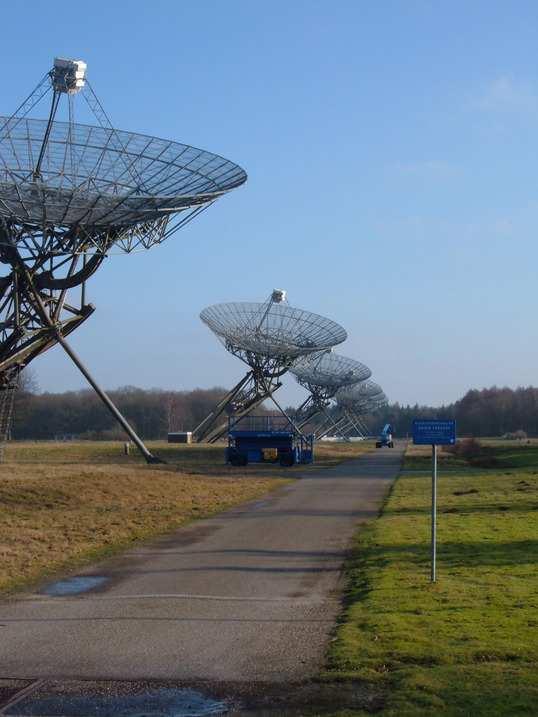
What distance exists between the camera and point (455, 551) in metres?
17.1

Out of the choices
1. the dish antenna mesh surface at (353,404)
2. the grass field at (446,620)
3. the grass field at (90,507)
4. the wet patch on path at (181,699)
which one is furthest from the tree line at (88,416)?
the wet patch on path at (181,699)

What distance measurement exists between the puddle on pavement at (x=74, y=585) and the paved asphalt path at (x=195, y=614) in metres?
0.21

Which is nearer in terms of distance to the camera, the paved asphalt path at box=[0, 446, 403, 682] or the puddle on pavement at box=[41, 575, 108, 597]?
the paved asphalt path at box=[0, 446, 403, 682]

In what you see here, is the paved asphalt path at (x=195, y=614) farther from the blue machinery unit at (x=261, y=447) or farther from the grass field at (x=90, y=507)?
the blue machinery unit at (x=261, y=447)

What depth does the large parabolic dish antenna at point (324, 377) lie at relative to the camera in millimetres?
101375

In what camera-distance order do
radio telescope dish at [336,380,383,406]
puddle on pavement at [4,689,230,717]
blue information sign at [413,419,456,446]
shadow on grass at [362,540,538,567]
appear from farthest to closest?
radio telescope dish at [336,380,383,406] < shadow on grass at [362,540,538,567] < blue information sign at [413,419,456,446] < puddle on pavement at [4,689,230,717]

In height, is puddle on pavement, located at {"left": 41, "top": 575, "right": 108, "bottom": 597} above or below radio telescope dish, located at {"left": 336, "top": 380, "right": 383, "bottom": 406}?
below

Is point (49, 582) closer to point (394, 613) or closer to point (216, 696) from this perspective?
point (394, 613)

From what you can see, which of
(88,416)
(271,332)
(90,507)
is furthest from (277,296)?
(88,416)

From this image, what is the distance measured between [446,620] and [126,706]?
439 cm

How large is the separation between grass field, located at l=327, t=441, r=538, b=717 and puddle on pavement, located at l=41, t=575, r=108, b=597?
371 cm

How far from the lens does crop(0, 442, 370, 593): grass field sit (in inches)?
680

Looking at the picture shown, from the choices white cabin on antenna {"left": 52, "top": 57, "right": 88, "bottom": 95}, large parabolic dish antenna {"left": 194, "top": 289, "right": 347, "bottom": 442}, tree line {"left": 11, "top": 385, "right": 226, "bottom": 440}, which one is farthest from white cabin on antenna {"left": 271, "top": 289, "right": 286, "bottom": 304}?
tree line {"left": 11, "top": 385, "right": 226, "bottom": 440}

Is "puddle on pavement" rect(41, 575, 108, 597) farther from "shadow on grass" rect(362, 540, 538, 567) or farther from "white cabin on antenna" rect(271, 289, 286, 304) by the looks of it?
"white cabin on antenna" rect(271, 289, 286, 304)
